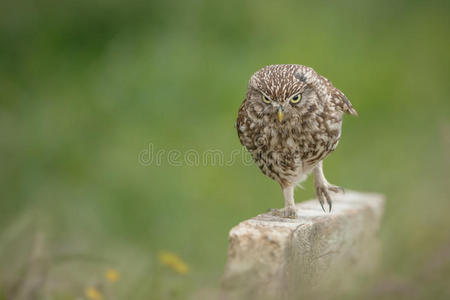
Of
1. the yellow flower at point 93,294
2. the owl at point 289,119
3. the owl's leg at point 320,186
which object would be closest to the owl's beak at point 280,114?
the owl at point 289,119

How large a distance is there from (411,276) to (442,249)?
5.4 inches

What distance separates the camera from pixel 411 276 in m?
1.80

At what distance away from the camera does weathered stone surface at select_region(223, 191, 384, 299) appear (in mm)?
2942

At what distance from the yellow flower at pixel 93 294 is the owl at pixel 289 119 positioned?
1.22 m

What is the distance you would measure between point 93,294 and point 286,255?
1.11 meters

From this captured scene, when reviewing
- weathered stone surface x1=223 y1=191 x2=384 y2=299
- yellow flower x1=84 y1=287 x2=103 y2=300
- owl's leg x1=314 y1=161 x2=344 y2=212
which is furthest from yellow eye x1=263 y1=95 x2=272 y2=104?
yellow flower x1=84 y1=287 x2=103 y2=300

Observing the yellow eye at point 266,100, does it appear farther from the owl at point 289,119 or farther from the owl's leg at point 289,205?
the owl's leg at point 289,205

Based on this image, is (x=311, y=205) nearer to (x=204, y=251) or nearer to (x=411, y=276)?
(x=204, y=251)

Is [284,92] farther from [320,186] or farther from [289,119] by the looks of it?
[320,186]

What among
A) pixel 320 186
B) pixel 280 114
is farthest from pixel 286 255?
pixel 320 186

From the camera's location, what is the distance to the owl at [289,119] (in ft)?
10.2

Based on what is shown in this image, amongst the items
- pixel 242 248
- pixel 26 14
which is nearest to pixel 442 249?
pixel 242 248

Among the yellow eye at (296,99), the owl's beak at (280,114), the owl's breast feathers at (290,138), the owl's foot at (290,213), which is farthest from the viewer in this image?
the owl's foot at (290,213)

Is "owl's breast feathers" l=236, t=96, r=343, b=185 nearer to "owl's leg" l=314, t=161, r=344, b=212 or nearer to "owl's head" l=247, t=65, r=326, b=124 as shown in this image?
"owl's head" l=247, t=65, r=326, b=124
